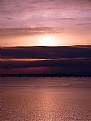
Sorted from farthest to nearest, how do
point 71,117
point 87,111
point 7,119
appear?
point 87,111 → point 71,117 → point 7,119

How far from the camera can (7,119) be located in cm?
5616

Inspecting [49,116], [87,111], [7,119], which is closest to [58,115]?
[49,116]

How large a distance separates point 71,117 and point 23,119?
25.0ft

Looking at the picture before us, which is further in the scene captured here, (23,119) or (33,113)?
(33,113)

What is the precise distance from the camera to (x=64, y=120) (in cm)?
5650

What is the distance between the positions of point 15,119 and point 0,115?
20.4 ft

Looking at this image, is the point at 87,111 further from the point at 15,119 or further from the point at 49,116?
the point at 15,119

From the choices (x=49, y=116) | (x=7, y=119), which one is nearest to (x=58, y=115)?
(x=49, y=116)

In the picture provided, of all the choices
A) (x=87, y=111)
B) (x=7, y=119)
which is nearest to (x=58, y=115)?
(x=87, y=111)

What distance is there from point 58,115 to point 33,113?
5.52m

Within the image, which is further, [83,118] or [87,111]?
[87,111]

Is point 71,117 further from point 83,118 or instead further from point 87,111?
point 87,111

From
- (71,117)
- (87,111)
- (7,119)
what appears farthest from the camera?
(87,111)

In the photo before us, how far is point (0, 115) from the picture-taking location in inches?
2466
